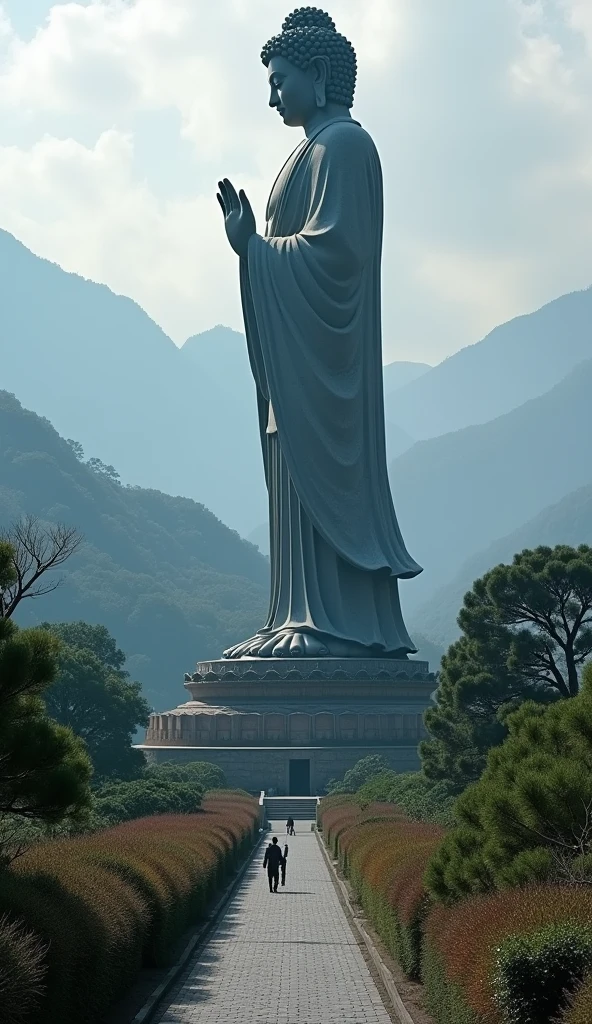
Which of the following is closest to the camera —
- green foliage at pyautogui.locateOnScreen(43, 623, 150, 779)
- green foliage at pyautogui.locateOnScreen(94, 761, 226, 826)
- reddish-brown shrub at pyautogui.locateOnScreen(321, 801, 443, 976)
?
reddish-brown shrub at pyautogui.locateOnScreen(321, 801, 443, 976)

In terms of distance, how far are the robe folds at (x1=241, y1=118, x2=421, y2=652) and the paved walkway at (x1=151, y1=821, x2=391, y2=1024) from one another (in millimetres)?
13863

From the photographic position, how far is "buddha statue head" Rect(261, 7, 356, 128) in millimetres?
29359

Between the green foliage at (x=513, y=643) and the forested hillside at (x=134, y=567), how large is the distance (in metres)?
47.3

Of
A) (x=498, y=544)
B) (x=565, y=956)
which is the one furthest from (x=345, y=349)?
(x=498, y=544)

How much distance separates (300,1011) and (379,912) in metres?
2.47

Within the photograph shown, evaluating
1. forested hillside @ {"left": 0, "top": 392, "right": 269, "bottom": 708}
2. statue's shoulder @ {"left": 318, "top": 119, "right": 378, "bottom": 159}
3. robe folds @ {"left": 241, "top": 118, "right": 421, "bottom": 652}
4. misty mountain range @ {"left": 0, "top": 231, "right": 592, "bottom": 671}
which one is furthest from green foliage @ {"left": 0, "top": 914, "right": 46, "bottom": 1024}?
misty mountain range @ {"left": 0, "top": 231, "right": 592, "bottom": 671}

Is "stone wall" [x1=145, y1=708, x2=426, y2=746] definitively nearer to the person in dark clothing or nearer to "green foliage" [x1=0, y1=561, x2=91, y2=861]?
the person in dark clothing

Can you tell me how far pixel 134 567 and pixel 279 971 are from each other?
69.2 metres

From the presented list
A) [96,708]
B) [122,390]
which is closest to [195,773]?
[96,708]

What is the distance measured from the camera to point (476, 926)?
6246mm

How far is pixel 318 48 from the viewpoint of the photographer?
29375 mm

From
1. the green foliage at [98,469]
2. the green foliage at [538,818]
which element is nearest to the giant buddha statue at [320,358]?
the green foliage at [538,818]

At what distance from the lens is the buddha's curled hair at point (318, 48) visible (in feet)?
96.2

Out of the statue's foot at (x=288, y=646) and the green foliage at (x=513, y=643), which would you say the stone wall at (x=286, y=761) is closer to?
the statue's foot at (x=288, y=646)
